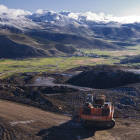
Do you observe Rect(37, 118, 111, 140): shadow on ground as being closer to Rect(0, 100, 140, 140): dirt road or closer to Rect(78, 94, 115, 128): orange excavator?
Rect(0, 100, 140, 140): dirt road

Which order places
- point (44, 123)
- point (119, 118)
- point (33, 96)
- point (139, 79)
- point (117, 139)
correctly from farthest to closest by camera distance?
point (139, 79) → point (33, 96) → point (119, 118) → point (44, 123) → point (117, 139)

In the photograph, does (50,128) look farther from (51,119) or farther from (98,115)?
(98,115)

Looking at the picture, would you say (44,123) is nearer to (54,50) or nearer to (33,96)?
(33,96)

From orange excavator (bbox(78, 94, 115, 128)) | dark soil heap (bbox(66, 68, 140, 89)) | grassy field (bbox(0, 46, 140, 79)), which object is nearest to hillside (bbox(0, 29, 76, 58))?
grassy field (bbox(0, 46, 140, 79))

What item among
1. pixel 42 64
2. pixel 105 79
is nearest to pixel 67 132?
pixel 105 79

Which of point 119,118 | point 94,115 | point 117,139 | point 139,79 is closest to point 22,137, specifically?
point 94,115

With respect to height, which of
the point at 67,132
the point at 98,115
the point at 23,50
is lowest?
the point at 67,132

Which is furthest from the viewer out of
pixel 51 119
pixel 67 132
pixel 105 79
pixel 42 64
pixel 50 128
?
pixel 42 64
